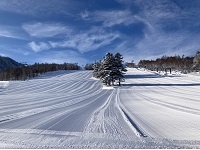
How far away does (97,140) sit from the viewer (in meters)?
6.79

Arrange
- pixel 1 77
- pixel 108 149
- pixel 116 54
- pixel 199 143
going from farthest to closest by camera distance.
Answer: pixel 1 77 < pixel 116 54 < pixel 199 143 < pixel 108 149

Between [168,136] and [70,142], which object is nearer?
[70,142]

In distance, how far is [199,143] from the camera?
646 cm

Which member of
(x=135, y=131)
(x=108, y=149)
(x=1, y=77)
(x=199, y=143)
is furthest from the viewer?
(x=1, y=77)

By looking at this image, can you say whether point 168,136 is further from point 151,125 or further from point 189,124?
point 189,124

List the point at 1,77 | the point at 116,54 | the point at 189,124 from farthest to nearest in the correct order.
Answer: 1. the point at 1,77
2. the point at 116,54
3. the point at 189,124

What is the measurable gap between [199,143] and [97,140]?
287 cm

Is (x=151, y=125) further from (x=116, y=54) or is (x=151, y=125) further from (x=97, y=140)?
(x=116, y=54)

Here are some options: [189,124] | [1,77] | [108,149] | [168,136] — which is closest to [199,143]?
[168,136]

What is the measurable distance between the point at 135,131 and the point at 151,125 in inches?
59.0

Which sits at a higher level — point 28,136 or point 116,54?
point 116,54

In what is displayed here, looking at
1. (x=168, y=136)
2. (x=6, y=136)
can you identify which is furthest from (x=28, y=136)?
(x=168, y=136)

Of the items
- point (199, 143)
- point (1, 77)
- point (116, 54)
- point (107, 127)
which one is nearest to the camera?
point (199, 143)

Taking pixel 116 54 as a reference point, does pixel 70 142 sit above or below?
below
